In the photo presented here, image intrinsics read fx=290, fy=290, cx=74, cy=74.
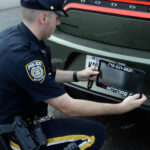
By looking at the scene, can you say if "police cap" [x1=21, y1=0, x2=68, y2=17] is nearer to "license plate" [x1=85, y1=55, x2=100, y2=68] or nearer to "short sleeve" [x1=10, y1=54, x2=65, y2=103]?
"short sleeve" [x1=10, y1=54, x2=65, y2=103]

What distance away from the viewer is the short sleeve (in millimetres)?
1732

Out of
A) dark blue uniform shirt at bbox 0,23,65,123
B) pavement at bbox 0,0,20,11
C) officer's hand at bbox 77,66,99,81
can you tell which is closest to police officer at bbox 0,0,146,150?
dark blue uniform shirt at bbox 0,23,65,123

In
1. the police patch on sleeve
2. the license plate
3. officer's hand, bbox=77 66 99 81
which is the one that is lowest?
officer's hand, bbox=77 66 99 81

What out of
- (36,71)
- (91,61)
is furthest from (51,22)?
(91,61)

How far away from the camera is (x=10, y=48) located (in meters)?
1.77

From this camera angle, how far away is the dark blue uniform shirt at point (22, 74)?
5.71ft

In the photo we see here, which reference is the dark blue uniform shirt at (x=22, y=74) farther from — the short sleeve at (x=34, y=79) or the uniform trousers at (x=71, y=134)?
the uniform trousers at (x=71, y=134)

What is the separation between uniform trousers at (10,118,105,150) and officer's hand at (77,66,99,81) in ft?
1.27

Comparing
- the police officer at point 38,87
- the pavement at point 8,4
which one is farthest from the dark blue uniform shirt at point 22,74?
the pavement at point 8,4

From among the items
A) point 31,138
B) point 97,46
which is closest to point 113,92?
point 97,46

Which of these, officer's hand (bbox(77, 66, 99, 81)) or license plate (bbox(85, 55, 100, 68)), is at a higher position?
license plate (bbox(85, 55, 100, 68))

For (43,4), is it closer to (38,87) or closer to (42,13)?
(42,13)

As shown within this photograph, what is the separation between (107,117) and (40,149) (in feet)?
3.81

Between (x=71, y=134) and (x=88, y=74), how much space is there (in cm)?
52
